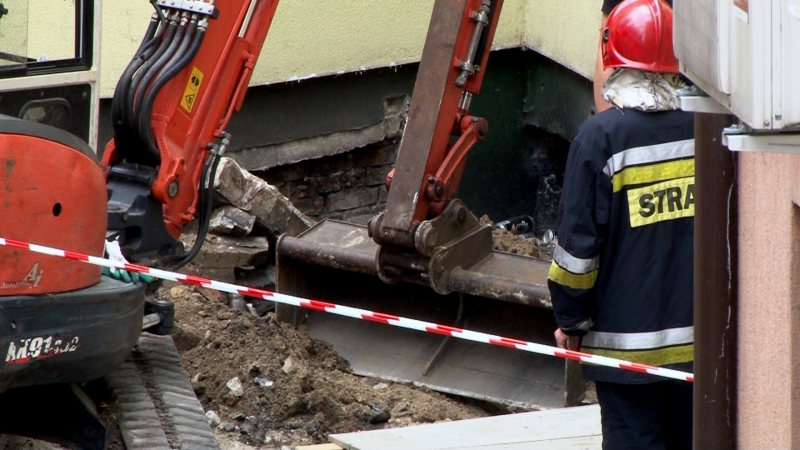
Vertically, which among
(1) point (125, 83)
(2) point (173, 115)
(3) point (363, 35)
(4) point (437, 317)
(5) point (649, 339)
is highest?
(3) point (363, 35)

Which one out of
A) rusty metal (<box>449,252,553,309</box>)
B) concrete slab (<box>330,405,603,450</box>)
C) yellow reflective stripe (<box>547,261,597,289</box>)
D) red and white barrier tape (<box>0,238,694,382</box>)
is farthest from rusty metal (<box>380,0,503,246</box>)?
yellow reflective stripe (<box>547,261,597,289</box>)

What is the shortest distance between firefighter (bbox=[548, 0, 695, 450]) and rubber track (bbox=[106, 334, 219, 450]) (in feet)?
4.95

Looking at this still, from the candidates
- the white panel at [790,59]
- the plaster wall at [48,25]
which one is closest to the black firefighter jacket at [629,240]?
the white panel at [790,59]

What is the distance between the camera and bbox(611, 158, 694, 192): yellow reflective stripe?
10.5ft

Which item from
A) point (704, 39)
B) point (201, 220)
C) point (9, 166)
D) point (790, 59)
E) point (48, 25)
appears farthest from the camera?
point (48, 25)

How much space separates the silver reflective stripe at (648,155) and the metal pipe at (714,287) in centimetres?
70

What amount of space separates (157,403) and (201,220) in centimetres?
81

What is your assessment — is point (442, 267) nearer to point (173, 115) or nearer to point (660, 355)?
point (173, 115)

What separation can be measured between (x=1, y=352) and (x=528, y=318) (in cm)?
281

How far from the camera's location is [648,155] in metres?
3.21

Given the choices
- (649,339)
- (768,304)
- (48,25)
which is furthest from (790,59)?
(48,25)

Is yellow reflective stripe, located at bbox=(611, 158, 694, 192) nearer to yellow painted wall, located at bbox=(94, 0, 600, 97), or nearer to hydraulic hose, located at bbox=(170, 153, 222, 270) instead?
hydraulic hose, located at bbox=(170, 153, 222, 270)

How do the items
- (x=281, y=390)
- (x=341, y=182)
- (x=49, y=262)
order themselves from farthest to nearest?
(x=341, y=182), (x=281, y=390), (x=49, y=262)

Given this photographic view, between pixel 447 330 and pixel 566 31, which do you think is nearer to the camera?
pixel 447 330
